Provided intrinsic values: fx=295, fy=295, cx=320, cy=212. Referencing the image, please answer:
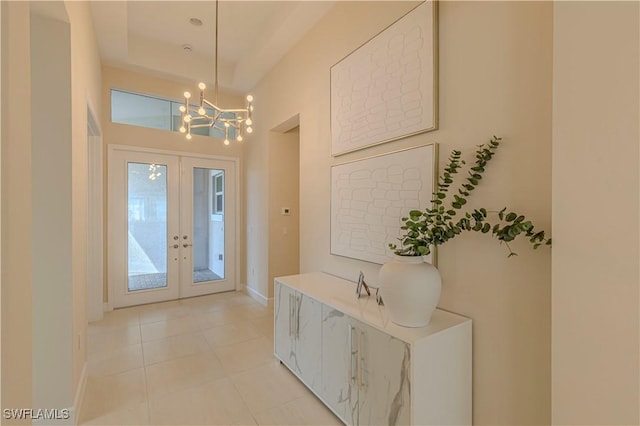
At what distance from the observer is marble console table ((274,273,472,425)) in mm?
1599

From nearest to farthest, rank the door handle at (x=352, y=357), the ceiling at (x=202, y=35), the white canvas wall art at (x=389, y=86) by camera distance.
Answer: the door handle at (x=352, y=357), the white canvas wall art at (x=389, y=86), the ceiling at (x=202, y=35)

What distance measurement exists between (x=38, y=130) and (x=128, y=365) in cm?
216

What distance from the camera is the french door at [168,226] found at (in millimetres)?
4332

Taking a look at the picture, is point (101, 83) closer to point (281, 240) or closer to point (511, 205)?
point (281, 240)

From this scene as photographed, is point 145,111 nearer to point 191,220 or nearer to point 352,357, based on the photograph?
point 191,220

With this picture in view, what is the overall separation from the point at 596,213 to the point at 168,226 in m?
4.97

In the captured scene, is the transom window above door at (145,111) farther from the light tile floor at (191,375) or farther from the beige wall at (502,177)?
the beige wall at (502,177)

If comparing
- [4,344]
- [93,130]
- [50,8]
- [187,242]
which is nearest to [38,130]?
[50,8]

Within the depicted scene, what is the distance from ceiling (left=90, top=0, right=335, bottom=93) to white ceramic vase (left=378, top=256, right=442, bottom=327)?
277 centimetres

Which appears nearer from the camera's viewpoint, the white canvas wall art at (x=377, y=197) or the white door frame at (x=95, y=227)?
the white canvas wall art at (x=377, y=197)

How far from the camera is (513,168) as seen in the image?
5.35 feet

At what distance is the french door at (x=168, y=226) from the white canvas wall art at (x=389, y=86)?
2.95 metres

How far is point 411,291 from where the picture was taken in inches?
66.6

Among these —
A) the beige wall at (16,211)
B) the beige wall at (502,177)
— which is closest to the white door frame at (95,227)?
the beige wall at (16,211)
